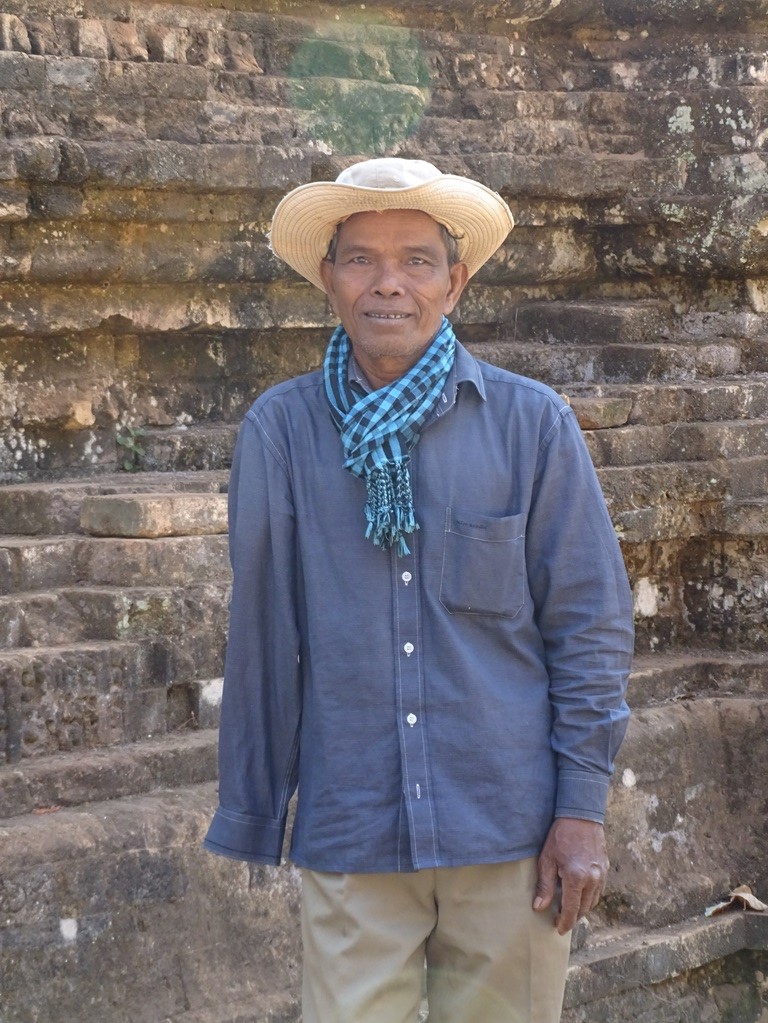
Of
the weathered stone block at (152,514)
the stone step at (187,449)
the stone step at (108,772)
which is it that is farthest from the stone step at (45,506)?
the stone step at (108,772)

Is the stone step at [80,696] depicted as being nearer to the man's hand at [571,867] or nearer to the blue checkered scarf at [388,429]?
the blue checkered scarf at [388,429]

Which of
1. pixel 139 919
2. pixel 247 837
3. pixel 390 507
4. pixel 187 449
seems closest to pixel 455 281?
A: pixel 390 507

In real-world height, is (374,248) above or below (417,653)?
above

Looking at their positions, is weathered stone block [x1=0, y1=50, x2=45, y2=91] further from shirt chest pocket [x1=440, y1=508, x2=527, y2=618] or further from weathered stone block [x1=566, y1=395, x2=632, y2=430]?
shirt chest pocket [x1=440, y1=508, x2=527, y2=618]

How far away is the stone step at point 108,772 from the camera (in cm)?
403

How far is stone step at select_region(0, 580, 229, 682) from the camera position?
433 centimetres

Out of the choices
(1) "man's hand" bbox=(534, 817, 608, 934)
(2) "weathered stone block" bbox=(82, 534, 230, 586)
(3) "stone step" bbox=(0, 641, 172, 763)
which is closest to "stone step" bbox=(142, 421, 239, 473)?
(2) "weathered stone block" bbox=(82, 534, 230, 586)

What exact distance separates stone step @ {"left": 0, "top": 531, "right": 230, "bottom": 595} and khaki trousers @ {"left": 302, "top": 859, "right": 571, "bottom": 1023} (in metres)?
1.57

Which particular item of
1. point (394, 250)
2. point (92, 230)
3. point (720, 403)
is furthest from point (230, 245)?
point (394, 250)

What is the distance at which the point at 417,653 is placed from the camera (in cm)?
298

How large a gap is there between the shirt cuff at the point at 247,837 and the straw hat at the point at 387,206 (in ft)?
3.45

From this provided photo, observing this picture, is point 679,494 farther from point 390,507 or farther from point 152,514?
point 390,507

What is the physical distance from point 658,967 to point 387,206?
2757mm

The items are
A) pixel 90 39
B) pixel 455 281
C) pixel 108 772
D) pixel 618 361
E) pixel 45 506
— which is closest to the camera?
pixel 455 281
